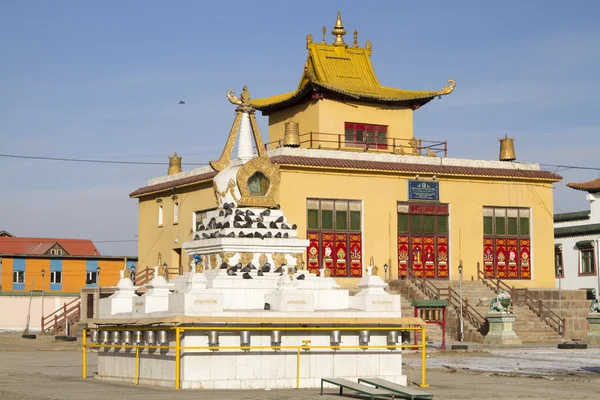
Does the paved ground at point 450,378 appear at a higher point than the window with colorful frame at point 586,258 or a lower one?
lower

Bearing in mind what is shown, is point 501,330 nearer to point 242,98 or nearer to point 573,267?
point 242,98

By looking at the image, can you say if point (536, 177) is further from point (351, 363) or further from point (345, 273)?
point (351, 363)

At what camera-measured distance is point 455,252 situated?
5569 cm

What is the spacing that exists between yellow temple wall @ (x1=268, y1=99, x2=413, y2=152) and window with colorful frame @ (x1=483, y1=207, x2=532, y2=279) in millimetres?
6607

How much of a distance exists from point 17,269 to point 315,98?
3300cm

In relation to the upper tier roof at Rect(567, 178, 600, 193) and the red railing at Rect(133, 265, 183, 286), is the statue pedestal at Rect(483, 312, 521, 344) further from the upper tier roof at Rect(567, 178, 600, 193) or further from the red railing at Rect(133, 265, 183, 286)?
the upper tier roof at Rect(567, 178, 600, 193)

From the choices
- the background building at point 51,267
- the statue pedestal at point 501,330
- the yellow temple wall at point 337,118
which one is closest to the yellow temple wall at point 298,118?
the yellow temple wall at point 337,118

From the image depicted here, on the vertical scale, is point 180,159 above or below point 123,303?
above

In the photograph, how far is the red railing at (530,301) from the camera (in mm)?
49594

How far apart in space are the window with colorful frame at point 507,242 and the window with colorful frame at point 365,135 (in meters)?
6.80

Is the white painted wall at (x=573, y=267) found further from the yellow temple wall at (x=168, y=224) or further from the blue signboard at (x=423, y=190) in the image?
the yellow temple wall at (x=168, y=224)

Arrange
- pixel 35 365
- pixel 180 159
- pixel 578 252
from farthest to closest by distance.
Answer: pixel 578 252 → pixel 180 159 → pixel 35 365

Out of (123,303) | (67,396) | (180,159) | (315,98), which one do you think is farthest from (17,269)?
(67,396)

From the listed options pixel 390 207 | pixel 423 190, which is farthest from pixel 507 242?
pixel 390 207
